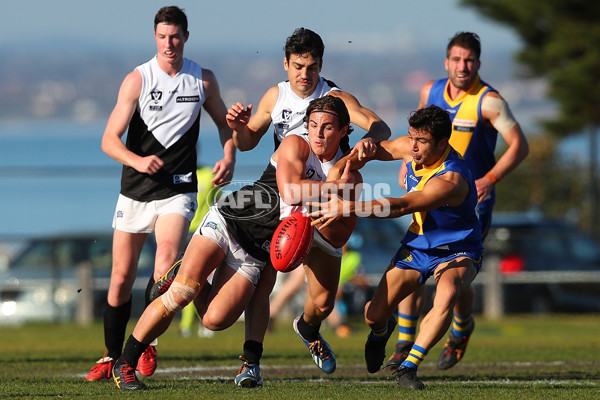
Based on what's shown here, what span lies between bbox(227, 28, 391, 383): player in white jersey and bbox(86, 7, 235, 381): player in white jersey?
60 cm

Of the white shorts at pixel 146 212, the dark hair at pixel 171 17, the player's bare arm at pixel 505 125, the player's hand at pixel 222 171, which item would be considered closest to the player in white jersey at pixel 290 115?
the player's hand at pixel 222 171

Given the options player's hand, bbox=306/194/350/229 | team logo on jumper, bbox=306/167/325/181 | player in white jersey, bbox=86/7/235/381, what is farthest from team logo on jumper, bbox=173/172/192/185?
player's hand, bbox=306/194/350/229

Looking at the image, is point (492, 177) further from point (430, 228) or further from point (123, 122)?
point (123, 122)

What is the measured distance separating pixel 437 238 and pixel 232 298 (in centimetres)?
139

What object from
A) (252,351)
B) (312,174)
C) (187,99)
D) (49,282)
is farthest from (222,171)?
(49,282)

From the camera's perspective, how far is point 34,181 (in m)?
17.6

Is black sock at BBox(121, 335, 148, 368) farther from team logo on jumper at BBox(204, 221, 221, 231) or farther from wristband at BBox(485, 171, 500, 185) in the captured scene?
wristband at BBox(485, 171, 500, 185)

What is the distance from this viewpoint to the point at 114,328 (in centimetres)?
708

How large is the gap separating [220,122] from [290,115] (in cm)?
Answer: 106

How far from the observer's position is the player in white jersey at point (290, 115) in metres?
6.29

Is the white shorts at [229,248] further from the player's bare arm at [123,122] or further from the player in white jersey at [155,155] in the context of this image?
the player's bare arm at [123,122]

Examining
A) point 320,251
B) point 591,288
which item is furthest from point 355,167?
point 591,288

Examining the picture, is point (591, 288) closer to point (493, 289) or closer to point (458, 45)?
point (493, 289)

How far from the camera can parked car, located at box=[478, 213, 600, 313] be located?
16.5 metres
